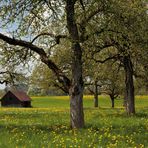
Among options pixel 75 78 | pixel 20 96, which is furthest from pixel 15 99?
pixel 75 78

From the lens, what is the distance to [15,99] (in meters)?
121

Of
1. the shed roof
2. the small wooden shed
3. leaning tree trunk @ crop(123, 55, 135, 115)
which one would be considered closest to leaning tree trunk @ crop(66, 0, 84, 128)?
leaning tree trunk @ crop(123, 55, 135, 115)

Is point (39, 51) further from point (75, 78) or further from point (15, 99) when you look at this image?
point (15, 99)

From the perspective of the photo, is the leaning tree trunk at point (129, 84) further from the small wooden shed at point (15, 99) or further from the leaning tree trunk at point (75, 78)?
the small wooden shed at point (15, 99)

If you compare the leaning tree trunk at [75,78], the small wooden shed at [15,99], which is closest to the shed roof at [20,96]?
the small wooden shed at [15,99]

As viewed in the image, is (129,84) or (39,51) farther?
(129,84)

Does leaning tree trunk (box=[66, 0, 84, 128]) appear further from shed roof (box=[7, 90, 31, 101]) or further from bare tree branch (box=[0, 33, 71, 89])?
shed roof (box=[7, 90, 31, 101])

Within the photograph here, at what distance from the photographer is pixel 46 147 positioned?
16391 mm

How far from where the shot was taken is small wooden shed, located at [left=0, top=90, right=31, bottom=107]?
391 feet

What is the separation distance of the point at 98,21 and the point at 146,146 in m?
11.0

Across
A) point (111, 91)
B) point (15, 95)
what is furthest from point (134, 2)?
point (15, 95)

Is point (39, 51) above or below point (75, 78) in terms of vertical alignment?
above

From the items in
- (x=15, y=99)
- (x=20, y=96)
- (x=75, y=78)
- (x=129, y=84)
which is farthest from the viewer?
(x=20, y=96)

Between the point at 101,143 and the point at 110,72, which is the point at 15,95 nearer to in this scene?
the point at 110,72
